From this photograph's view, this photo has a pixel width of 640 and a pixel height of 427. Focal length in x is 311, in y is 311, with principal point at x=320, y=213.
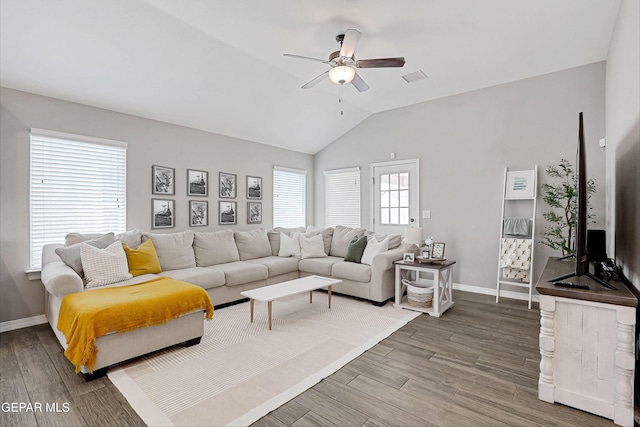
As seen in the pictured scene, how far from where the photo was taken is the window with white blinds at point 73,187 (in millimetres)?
3455

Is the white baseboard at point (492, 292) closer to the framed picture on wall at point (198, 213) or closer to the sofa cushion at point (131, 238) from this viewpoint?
the framed picture on wall at point (198, 213)

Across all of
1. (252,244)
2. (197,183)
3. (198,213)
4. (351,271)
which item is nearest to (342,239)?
(351,271)

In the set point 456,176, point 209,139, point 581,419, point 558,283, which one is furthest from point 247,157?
point 581,419

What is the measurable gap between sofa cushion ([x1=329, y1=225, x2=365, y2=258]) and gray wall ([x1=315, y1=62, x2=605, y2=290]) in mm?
1181

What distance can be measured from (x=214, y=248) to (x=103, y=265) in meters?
1.47

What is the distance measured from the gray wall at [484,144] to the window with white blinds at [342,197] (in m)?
0.71

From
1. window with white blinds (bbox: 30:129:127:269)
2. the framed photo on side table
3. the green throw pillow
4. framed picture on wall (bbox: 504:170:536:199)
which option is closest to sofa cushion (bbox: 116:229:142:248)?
window with white blinds (bbox: 30:129:127:269)

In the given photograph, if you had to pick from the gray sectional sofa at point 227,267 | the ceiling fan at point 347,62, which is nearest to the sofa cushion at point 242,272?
the gray sectional sofa at point 227,267

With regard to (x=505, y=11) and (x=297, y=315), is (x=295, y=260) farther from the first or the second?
(x=505, y=11)

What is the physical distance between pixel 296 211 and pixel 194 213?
2258 mm

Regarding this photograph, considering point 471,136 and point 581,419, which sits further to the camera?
point 471,136

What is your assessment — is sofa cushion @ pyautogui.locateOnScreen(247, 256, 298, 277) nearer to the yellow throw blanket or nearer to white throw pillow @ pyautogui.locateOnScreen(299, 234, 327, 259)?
white throw pillow @ pyautogui.locateOnScreen(299, 234, 327, 259)

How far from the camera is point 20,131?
131 inches

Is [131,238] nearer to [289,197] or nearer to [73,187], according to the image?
[73,187]
